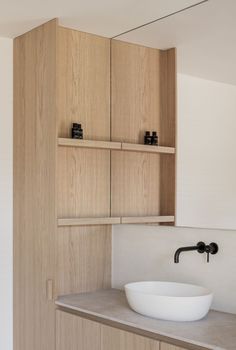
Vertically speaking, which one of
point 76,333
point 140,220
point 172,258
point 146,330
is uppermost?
point 140,220

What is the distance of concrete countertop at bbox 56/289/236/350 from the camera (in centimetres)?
222

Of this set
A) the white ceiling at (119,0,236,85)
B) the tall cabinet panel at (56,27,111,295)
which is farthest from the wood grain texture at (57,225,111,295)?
the white ceiling at (119,0,236,85)

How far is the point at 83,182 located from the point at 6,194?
52cm

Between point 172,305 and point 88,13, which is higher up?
point 88,13

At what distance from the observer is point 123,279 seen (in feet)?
10.9

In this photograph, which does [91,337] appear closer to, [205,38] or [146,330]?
[146,330]

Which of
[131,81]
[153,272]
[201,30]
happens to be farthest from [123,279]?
[201,30]

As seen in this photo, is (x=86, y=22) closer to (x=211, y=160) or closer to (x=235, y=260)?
(x=211, y=160)

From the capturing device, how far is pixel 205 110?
2838mm

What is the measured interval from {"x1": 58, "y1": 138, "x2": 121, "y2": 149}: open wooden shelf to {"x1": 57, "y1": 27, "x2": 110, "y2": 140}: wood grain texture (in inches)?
5.1

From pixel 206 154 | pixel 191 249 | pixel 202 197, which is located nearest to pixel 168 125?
pixel 206 154

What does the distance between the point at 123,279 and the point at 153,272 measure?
27 centimetres

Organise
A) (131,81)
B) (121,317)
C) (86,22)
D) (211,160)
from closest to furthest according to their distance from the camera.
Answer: (121,317) → (211,160) → (86,22) → (131,81)

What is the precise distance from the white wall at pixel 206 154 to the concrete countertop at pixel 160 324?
50 cm
